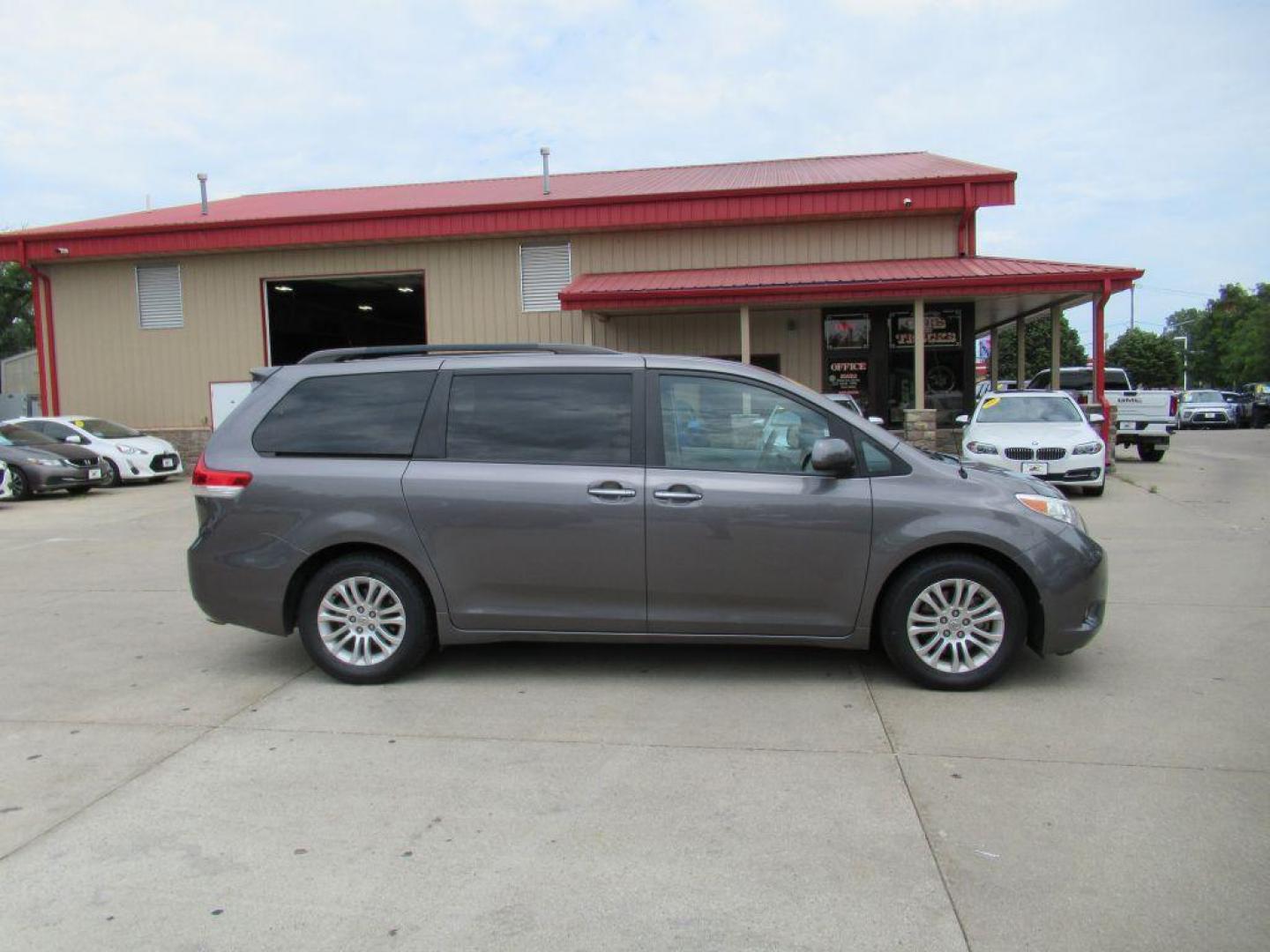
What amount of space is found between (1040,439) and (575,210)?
9580 mm

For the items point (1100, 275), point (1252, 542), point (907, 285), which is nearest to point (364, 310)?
point (907, 285)

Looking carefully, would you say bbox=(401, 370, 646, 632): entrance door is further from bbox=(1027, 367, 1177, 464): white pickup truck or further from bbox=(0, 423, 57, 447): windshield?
bbox=(1027, 367, 1177, 464): white pickup truck

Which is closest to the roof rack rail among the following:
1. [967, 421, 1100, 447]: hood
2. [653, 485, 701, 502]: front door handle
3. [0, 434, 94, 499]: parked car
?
[653, 485, 701, 502]: front door handle

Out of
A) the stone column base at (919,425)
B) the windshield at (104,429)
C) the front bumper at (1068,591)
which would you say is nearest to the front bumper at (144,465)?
the windshield at (104,429)

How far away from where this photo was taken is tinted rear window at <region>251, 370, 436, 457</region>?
5.18m

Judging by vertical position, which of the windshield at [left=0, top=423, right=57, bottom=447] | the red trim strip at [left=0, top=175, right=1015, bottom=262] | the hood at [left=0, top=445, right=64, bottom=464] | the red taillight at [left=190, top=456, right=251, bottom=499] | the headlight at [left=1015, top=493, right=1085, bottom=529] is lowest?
the headlight at [left=1015, top=493, right=1085, bottom=529]

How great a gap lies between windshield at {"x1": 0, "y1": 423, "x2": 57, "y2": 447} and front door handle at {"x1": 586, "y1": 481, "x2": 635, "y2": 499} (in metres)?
15.0

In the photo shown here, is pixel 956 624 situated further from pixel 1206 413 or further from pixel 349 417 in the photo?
pixel 1206 413

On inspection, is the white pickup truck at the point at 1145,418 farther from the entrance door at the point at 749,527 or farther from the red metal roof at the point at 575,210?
the entrance door at the point at 749,527

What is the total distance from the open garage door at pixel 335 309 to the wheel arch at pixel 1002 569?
16.2 meters

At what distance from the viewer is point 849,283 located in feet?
53.0

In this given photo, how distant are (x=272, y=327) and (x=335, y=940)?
20501 millimetres

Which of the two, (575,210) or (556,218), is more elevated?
(575,210)

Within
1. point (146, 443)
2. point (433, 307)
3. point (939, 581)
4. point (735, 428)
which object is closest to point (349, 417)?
point (735, 428)
